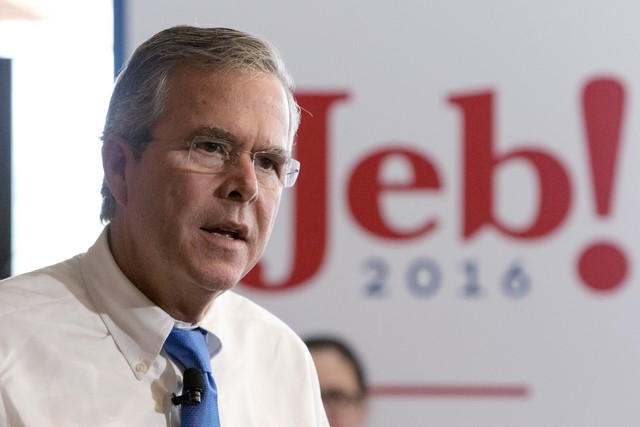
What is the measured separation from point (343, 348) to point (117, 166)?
1180 millimetres

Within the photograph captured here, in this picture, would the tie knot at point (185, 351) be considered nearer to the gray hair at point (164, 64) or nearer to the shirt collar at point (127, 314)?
the shirt collar at point (127, 314)

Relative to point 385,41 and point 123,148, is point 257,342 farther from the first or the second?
point 385,41

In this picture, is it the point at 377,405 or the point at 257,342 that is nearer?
the point at 257,342

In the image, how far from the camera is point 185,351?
1.52 metres

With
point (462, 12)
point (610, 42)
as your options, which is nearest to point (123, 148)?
point (462, 12)

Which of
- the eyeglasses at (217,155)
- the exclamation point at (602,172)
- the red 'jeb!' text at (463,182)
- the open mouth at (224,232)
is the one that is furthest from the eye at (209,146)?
the exclamation point at (602,172)

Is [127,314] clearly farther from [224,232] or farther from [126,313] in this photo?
[224,232]

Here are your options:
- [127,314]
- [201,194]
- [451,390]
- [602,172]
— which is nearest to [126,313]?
[127,314]

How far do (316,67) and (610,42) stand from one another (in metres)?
0.85

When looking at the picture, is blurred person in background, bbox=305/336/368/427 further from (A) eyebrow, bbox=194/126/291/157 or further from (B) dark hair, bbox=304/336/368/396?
(A) eyebrow, bbox=194/126/291/157

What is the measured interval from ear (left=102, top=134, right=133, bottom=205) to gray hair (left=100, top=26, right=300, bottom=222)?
0.01m

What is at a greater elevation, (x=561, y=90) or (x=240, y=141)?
(x=561, y=90)

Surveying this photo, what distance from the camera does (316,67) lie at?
2645 millimetres

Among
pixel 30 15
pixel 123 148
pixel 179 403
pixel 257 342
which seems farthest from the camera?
pixel 30 15
